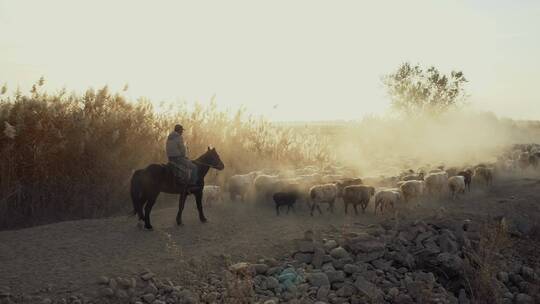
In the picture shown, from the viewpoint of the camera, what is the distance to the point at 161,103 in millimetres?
17000

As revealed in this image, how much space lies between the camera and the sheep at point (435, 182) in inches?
600

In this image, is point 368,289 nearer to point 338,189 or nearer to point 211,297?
point 211,297

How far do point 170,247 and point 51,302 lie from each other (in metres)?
2.45

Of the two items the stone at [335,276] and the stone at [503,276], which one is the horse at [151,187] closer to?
the stone at [335,276]

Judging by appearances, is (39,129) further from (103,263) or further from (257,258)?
(257,258)

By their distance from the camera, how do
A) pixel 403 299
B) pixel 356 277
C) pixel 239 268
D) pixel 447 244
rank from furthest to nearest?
pixel 447 244 → pixel 356 277 → pixel 403 299 → pixel 239 268

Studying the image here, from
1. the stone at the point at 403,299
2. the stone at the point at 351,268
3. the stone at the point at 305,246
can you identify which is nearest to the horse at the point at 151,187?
the stone at the point at 305,246

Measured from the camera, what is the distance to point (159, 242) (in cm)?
1003

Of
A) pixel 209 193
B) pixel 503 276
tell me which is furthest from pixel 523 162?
pixel 209 193

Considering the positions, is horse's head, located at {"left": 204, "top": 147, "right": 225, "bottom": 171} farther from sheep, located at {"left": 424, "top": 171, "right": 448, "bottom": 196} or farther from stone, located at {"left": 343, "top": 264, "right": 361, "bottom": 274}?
sheep, located at {"left": 424, "top": 171, "right": 448, "bottom": 196}

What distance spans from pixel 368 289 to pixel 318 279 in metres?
0.89

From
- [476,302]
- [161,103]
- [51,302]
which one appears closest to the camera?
[51,302]

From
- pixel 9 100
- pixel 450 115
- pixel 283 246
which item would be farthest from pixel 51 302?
pixel 450 115

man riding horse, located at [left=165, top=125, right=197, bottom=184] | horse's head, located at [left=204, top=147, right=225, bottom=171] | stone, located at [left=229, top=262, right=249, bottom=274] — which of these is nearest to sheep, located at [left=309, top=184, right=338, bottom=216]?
horse's head, located at [left=204, top=147, right=225, bottom=171]
